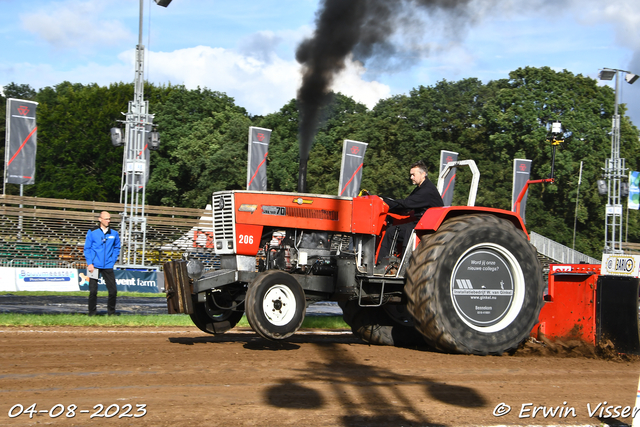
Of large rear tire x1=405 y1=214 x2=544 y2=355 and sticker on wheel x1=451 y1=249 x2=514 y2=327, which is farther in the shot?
sticker on wheel x1=451 y1=249 x2=514 y2=327

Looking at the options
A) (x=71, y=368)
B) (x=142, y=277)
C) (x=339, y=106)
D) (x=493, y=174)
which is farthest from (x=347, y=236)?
(x=339, y=106)

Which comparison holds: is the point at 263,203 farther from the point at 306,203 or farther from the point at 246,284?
the point at 246,284

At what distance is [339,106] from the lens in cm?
4888

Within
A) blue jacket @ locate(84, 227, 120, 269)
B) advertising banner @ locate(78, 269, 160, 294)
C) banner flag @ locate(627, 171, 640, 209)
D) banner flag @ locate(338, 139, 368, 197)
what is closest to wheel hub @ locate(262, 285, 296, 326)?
blue jacket @ locate(84, 227, 120, 269)

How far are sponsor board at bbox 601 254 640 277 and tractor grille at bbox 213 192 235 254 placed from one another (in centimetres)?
412

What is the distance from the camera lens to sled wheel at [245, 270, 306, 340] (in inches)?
239

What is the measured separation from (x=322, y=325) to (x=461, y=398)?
19.2ft

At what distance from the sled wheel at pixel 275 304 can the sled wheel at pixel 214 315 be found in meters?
0.87

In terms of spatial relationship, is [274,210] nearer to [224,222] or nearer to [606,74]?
[224,222]

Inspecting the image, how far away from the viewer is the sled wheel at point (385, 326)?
7.36 metres

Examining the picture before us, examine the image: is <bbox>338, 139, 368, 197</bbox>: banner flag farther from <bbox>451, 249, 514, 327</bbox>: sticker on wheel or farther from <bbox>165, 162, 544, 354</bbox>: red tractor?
<bbox>451, 249, 514, 327</bbox>: sticker on wheel

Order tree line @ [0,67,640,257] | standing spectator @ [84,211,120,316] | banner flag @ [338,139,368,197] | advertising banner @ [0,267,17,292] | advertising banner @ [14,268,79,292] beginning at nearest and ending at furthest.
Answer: standing spectator @ [84,211,120,316]
advertising banner @ [0,267,17,292]
advertising banner @ [14,268,79,292]
banner flag @ [338,139,368,197]
tree line @ [0,67,640,257]

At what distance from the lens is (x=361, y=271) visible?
270 inches

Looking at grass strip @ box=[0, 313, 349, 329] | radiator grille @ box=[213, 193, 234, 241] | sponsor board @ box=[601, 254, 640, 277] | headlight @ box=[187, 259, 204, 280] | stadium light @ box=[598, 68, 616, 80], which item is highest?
stadium light @ box=[598, 68, 616, 80]
